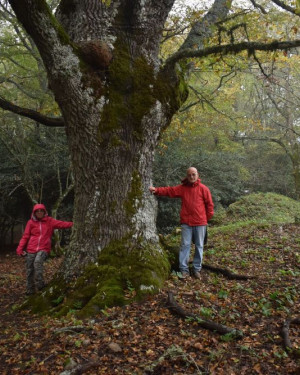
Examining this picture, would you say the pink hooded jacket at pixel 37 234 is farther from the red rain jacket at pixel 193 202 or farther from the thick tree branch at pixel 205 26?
the thick tree branch at pixel 205 26

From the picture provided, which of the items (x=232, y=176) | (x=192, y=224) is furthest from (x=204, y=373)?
(x=232, y=176)

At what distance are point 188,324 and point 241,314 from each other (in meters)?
0.77

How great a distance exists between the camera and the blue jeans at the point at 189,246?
5887 mm

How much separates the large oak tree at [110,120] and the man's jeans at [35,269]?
1.13 m

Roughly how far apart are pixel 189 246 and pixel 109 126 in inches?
97.4

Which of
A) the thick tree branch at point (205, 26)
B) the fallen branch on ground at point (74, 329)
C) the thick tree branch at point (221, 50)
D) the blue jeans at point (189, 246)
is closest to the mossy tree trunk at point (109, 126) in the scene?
the thick tree branch at point (221, 50)

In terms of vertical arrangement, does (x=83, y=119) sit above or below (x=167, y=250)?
above

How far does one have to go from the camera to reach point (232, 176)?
18359 millimetres

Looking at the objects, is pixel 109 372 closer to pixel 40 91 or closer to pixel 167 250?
pixel 167 250

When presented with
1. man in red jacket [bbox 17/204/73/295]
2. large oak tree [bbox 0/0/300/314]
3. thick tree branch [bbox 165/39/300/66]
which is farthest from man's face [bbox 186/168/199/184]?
man in red jacket [bbox 17/204/73/295]

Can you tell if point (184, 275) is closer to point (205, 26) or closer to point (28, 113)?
point (28, 113)

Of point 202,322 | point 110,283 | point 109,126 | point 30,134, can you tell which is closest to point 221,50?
point 109,126

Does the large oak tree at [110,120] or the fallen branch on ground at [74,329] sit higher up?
the large oak tree at [110,120]

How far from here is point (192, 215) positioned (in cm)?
600
